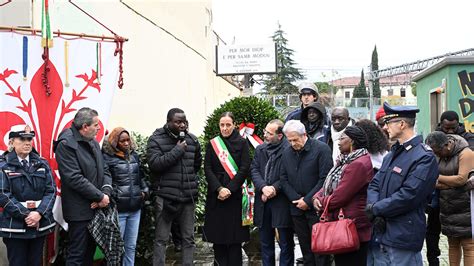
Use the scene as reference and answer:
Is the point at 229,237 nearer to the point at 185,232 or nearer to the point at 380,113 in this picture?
the point at 185,232

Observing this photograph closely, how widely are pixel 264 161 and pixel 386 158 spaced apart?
2.07 m

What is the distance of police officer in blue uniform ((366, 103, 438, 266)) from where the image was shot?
4.29 metres

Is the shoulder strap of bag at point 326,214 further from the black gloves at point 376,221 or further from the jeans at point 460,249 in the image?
the jeans at point 460,249

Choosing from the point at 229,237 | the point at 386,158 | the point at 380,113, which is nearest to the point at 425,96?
the point at 380,113

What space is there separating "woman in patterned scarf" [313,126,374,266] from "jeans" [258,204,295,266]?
107 centimetres

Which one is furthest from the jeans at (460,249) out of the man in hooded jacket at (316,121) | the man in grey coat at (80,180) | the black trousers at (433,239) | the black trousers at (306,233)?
the man in grey coat at (80,180)

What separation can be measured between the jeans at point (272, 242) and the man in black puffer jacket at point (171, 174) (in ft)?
2.88

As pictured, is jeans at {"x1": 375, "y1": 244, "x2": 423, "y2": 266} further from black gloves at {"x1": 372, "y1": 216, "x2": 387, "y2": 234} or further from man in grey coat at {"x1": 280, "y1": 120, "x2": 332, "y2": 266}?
man in grey coat at {"x1": 280, "y1": 120, "x2": 332, "y2": 266}

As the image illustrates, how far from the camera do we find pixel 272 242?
6469 mm

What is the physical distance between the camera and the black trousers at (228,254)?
6.63 m

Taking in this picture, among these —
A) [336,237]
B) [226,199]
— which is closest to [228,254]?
[226,199]

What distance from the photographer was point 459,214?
580 centimetres

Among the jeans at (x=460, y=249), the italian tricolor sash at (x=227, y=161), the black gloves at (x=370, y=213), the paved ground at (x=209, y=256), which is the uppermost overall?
the italian tricolor sash at (x=227, y=161)

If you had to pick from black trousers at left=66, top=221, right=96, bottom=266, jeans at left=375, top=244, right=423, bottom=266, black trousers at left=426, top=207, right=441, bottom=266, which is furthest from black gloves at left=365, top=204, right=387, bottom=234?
black trousers at left=66, top=221, right=96, bottom=266
